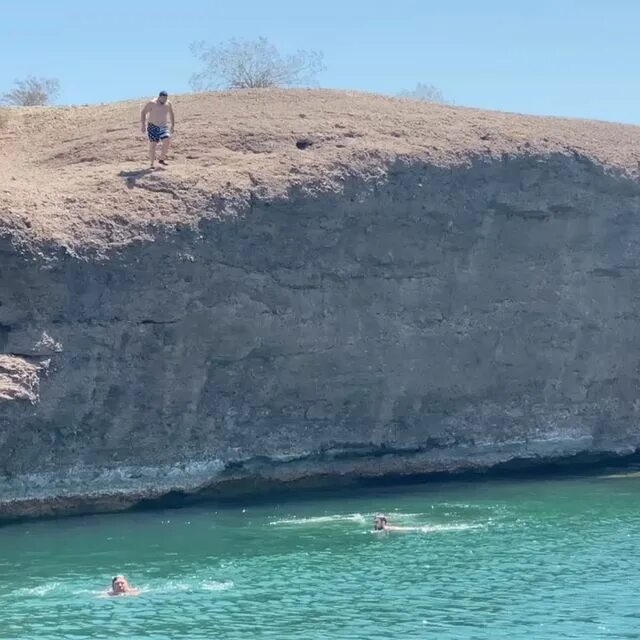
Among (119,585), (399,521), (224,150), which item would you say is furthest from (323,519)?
(224,150)

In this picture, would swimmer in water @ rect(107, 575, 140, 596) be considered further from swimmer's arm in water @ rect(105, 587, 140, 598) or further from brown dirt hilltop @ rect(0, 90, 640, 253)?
brown dirt hilltop @ rect(0, 90, 640, 253)

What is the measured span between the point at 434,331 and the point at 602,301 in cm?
407

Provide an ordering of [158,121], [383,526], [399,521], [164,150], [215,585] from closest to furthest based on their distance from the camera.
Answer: [215,585]
[383,526]
[399,521]
[158,121]
[164,150]

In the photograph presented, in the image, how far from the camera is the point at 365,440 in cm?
2703

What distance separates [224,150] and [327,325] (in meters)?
4.25

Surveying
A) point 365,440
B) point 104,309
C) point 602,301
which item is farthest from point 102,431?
point 602,301

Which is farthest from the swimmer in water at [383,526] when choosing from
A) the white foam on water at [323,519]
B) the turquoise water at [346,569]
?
the white foam on water at [323,519]

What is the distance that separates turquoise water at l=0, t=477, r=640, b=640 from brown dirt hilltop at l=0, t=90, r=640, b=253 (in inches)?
213

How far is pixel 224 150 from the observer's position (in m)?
27.9

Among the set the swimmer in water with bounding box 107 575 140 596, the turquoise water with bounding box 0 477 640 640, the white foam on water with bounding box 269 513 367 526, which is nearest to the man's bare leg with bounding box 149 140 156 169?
the turquoise water with bounding box 0 477 640 640

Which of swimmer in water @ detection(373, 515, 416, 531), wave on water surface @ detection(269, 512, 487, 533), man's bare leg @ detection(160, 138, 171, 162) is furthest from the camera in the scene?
man's bare leg @ detection(160, 138, 171, 162)

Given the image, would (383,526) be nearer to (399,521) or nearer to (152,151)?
(399,521)

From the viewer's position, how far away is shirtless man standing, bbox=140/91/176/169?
25.7 metres

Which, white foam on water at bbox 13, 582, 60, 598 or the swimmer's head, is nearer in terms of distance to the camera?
the swimmer's head
